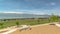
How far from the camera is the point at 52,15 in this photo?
4659cm

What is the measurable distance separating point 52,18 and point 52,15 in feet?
5.65

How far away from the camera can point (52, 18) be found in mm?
45156
